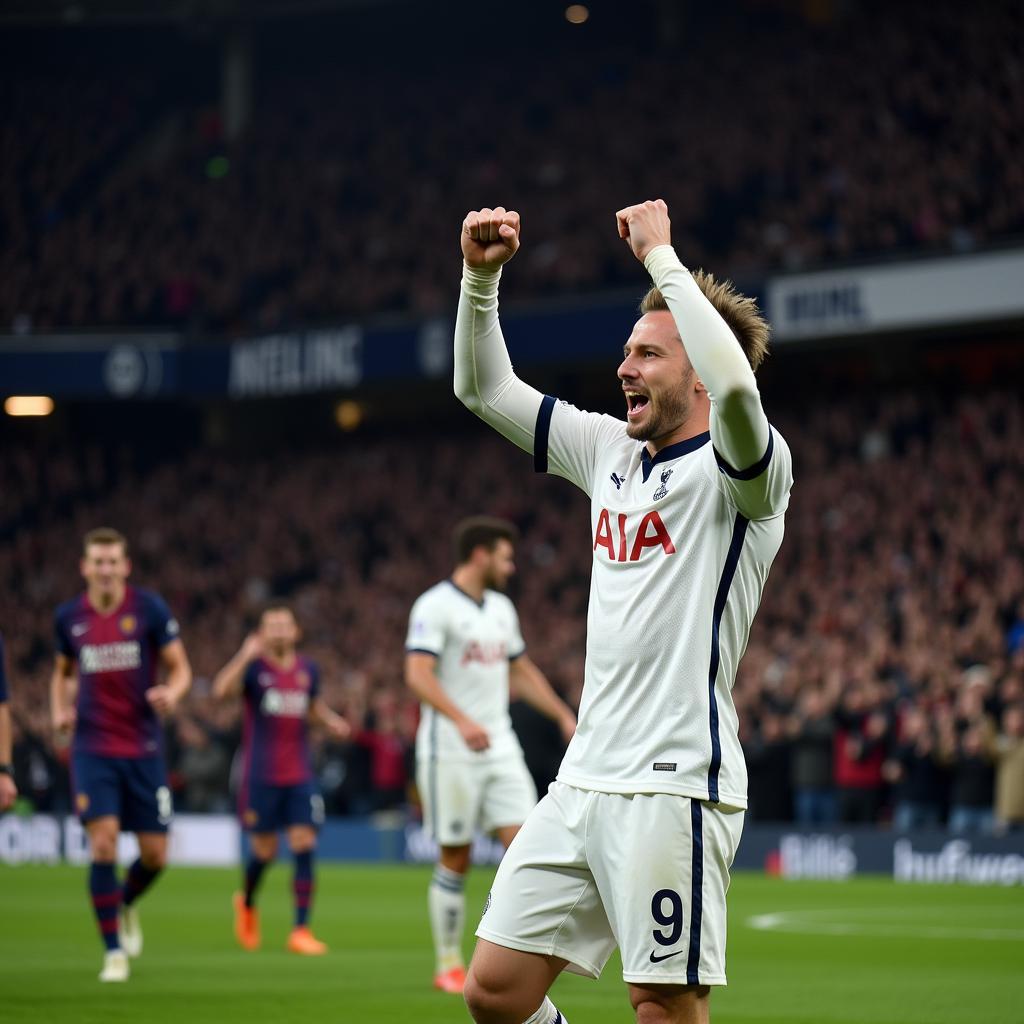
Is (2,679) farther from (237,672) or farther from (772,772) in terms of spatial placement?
(772,772)

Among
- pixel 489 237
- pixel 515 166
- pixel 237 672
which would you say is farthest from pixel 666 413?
pixel 515 166

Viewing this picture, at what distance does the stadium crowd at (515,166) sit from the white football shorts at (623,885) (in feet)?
74.0

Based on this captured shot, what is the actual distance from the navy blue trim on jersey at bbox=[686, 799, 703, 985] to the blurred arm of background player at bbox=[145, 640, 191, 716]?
615 cm

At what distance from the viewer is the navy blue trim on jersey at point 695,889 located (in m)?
4.79

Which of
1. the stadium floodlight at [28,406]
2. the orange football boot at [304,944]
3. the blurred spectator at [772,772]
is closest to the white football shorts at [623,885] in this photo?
the orange football boot at [304,944]

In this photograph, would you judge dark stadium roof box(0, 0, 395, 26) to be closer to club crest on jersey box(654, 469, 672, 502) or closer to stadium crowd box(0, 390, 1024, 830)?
stadium crowd box(0, 390, 1024, 830)

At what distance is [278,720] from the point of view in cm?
1395

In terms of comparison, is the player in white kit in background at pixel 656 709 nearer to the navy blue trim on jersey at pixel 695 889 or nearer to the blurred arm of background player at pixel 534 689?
the navy blue trim on jersey at pixel 695 889

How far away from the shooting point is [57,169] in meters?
39.6

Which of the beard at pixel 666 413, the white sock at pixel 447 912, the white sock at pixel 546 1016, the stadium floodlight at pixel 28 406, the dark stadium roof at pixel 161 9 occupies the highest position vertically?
the dark stadium roof at pixel 161 9

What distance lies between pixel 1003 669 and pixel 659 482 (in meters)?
15.9

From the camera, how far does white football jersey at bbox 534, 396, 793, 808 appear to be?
4.88 meters

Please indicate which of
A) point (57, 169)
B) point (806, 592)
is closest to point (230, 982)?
point (806, 592)

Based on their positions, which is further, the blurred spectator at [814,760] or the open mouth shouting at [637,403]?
the blurred spectator at [814,760]
